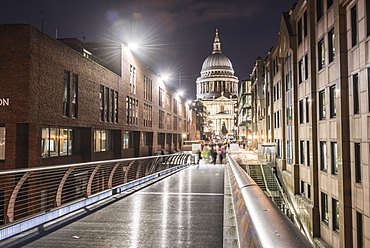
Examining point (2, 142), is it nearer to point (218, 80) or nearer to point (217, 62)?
point (218, 80)

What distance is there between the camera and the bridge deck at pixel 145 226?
5.30 m

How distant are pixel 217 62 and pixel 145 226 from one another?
18497 cm

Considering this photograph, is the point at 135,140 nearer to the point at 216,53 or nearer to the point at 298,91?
the point at 298,91

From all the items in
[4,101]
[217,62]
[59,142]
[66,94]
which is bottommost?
[59,142]

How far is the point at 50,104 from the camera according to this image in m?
18.8

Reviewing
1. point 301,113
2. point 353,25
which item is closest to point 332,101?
point 353,25

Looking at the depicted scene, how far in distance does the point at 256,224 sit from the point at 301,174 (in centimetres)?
2554

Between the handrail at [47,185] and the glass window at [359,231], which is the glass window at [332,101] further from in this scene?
the handrail at [47,185]

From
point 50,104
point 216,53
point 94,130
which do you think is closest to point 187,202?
point 50,104

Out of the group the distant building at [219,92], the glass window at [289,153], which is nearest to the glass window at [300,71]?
the glass window at [289,153]

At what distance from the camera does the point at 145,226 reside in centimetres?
632

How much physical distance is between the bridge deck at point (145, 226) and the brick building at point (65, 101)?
10.1 metres

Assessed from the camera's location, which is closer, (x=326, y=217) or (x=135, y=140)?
(x=326, y=217)

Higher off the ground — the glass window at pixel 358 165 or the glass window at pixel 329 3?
the glass window at pixel 329 3
